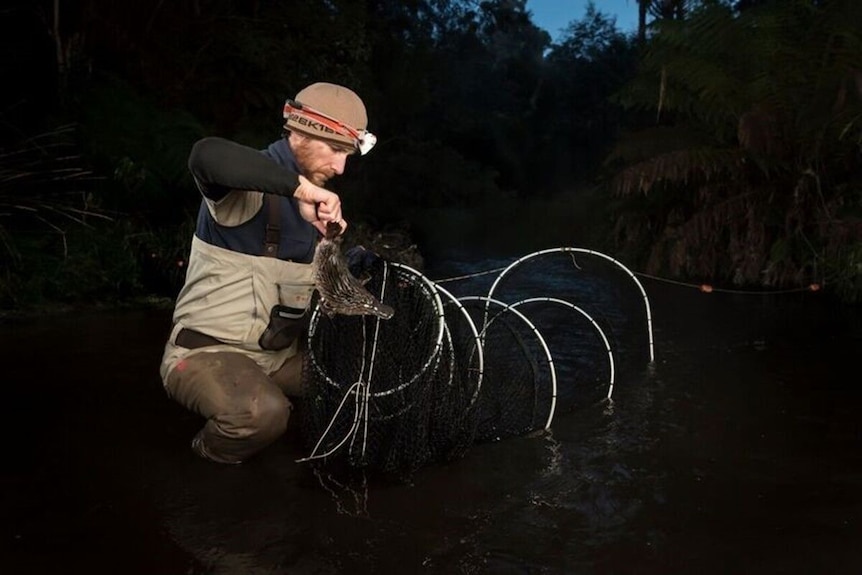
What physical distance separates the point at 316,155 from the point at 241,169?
0.53 metres

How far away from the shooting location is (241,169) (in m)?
2.79

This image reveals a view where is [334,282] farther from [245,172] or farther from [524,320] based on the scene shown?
[524,320]

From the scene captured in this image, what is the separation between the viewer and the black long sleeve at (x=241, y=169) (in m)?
2.79

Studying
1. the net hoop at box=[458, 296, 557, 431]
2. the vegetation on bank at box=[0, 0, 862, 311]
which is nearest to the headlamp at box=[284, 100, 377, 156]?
the net hoop at box=[458, 296, 557, 431]

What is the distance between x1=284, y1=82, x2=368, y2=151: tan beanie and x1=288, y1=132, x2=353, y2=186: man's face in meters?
0.04

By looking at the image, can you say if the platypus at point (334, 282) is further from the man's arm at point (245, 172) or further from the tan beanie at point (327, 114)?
the tan beanie at point (327, 114)

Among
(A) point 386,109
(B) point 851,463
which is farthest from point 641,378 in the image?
(A) point 386,109

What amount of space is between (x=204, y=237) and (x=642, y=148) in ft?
23.1

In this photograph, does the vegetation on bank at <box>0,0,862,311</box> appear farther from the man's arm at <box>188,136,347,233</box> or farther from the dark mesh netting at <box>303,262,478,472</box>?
the man's arm at <box>188,136,347,233</box>

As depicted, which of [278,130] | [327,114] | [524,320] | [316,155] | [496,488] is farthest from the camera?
[278,130]

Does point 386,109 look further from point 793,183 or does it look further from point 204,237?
point 204,237

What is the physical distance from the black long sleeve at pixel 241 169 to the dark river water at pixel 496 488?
3.95 ft

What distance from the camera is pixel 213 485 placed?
133 inches

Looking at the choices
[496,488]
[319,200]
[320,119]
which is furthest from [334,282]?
[496,488]
